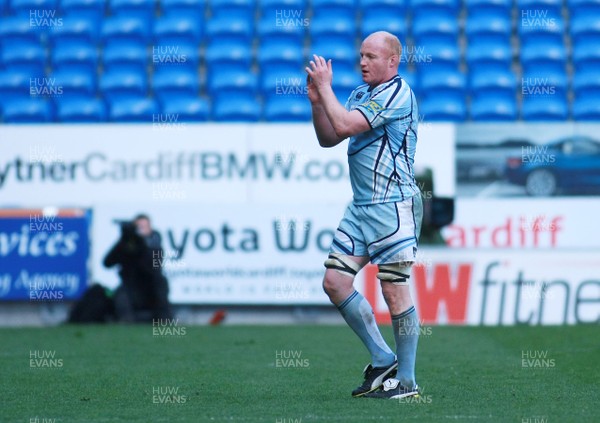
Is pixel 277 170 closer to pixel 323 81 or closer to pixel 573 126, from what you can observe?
pixel 573 126

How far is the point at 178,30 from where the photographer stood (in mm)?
15703

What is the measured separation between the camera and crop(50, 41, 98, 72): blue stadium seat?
15.4 metres

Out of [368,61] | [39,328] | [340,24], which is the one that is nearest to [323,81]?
[368,61]

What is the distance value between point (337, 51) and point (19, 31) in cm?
425

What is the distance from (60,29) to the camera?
1587 centimetres

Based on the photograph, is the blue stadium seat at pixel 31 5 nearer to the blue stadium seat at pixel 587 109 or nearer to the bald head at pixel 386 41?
the blue stadium seat at pixel 587 109

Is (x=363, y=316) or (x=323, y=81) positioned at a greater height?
(x=323, y=81)

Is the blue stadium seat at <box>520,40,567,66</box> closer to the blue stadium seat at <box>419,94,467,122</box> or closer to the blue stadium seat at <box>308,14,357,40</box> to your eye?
the blue stadium seat at <box>419,94,467,122</box>

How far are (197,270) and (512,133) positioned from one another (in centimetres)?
390

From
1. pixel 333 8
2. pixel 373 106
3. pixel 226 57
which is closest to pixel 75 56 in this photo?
pixel 226 57

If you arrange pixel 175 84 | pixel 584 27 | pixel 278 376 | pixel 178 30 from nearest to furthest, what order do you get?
pixel 278 376
pixel 175 84
pixel 178 30
pixel 584 27

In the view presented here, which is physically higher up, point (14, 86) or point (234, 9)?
point (234, 9)

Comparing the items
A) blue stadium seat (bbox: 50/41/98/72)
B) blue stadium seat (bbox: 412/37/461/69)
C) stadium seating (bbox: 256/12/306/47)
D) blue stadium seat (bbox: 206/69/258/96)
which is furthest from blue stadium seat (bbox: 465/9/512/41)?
blue stadium seat (bbox: 50/41/98/72)

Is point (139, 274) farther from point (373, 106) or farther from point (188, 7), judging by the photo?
point (373, 106)
